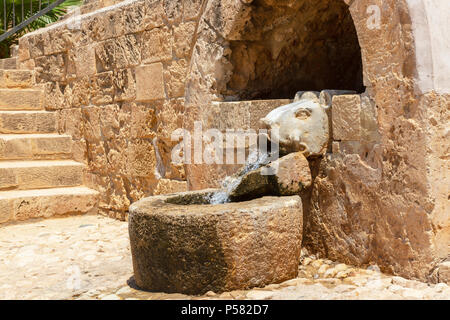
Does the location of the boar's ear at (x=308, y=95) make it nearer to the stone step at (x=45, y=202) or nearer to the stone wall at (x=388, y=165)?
the stone wall at (x=388, y=165)

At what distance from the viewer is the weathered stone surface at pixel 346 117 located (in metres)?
2.66

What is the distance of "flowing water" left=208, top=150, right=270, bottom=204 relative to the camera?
9.36 ft

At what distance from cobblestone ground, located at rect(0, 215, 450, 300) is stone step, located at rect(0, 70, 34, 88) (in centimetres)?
193

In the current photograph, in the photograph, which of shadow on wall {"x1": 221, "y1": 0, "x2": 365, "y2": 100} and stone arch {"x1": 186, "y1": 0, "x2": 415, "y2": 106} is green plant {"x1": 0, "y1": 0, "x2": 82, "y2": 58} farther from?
shadow on wall {"x1": 221, "y1": 0, "x2": 365, "y2": 100}

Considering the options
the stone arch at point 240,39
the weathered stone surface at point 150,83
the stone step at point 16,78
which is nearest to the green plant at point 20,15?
the stone step at point 16,78

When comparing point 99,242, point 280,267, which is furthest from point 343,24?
point 99,242

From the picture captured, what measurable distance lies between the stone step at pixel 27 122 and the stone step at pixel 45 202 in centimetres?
81

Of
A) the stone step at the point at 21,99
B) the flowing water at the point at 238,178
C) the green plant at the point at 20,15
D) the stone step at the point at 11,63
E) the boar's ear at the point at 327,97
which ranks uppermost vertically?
the green plant at the point at 20,15

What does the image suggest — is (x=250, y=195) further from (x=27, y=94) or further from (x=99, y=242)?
(x=27, y=94)

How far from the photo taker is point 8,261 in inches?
138

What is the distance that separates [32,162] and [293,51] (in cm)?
289

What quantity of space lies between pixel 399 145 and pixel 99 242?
2293 mm

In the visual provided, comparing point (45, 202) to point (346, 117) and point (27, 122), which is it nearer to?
point (27, 122)

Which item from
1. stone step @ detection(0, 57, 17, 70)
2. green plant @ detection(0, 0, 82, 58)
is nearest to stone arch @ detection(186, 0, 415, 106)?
stone step @ detection(0, 57, 17, 70)
